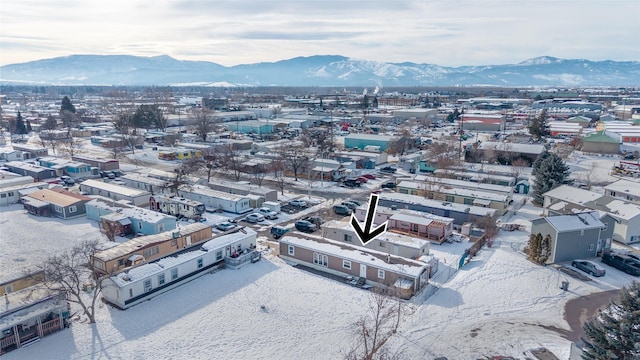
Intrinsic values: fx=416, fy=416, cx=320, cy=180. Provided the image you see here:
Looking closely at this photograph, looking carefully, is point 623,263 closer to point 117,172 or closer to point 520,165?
point 520,165

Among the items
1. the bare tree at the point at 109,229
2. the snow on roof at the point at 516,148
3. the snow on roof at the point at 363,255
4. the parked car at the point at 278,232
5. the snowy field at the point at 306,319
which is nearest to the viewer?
the snowy field at the point at 306,319

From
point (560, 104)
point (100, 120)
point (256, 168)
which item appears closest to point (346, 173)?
point (256, 168)

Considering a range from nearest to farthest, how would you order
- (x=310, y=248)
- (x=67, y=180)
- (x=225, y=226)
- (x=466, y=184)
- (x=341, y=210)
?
1. (x=310, y=248)
2. (x=225, y=226)
3. (x=341, y=210)
4. (x=466, y=184)
5. (x=67, y=180)

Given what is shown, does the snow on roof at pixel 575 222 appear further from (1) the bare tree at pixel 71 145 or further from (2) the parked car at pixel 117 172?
(1) the bare tree at pixel 71 145

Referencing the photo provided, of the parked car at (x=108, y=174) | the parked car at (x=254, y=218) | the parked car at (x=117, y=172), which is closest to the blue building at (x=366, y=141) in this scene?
the parked car at (x=117, y=172)

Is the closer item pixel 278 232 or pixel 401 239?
pixel 401 239

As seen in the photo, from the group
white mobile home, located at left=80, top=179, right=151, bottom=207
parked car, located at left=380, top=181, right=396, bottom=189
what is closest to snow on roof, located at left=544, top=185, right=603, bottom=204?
parked car, located at left=380, top=181, right=396, bottom=189

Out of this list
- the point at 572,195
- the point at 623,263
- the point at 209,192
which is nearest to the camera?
the point at 623,263

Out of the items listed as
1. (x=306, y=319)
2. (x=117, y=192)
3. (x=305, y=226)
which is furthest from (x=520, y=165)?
(x=117, y=192)
